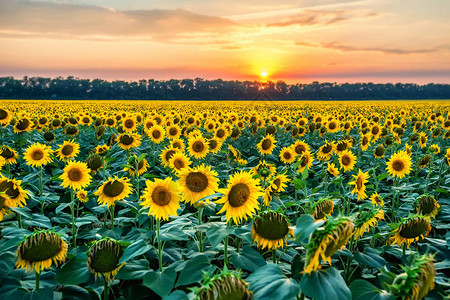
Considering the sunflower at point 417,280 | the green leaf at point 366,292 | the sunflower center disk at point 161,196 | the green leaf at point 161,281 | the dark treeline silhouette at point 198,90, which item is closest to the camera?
the sunflower at point 417,280

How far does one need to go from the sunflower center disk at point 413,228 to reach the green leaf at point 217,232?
1.30m

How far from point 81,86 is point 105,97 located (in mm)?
8040

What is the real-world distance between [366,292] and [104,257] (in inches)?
64.3

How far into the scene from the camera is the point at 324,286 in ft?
5.27

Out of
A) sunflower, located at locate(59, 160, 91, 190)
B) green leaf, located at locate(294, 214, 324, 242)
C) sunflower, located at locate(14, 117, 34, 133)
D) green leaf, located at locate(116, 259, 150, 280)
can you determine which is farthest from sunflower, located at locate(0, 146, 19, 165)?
green leaf, located at locate(294, 214, 324, 242)

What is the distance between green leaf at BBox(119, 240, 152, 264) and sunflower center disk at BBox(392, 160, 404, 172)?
15.3ft

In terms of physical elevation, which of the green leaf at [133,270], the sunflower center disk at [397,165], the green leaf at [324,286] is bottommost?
the green leaf at [133,270]

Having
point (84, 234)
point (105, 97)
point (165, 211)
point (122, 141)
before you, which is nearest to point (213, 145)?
point (122, 141)

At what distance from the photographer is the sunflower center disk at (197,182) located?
9.91ft

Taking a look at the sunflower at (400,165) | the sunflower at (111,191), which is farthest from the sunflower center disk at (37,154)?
the sunflower at (400,165)

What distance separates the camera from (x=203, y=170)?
9.93 ft

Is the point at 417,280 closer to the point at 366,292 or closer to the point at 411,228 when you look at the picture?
the point at 366,292

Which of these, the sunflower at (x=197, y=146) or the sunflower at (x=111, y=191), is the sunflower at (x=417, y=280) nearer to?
the sunflower at (x=111, y=191)

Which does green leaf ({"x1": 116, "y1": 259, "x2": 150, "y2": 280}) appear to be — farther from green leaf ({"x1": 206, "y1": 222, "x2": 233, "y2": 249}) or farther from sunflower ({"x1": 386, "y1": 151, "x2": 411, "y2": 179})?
sunflower ({"x1": 386, "y1": 151, "x2": 411, "y2": 179})
